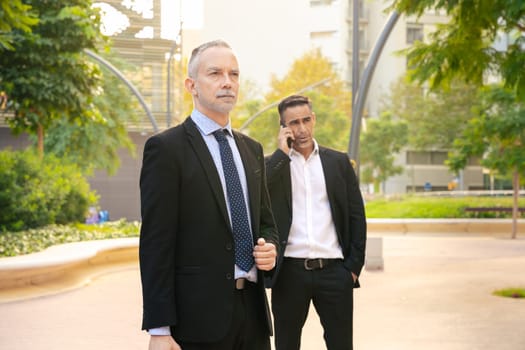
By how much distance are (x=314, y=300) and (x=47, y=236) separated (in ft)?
44.6

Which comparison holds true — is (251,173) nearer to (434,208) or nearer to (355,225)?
(355,225)

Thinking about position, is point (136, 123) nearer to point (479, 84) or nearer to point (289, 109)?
point (479, 84)

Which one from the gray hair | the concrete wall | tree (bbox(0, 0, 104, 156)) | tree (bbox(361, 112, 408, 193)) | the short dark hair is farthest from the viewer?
tree (bbox(361, 112, 408, 193))

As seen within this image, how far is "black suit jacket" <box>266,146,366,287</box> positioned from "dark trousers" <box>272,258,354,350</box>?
3.4 inches

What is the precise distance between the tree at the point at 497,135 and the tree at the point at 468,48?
7.65m

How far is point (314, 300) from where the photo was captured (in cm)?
520

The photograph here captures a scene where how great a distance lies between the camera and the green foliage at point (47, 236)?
48.2 feet

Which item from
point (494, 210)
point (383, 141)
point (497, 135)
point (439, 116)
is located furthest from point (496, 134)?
point (383, 141)

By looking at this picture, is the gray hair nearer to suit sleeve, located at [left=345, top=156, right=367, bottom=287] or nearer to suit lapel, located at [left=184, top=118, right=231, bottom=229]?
suit lapel, located at [left=184, top=118, right=231, bottom=229]

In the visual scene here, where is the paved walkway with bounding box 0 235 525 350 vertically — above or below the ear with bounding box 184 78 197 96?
below

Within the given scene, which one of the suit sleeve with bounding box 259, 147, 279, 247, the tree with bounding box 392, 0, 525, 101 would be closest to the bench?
the tree with bounding box 392, 0, 525, 101

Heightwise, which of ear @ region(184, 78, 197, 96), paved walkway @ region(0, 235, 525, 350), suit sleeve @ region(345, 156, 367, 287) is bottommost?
paved walkway @ region(0, 235, 525, 350)

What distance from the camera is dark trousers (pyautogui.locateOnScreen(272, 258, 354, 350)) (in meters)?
5.12

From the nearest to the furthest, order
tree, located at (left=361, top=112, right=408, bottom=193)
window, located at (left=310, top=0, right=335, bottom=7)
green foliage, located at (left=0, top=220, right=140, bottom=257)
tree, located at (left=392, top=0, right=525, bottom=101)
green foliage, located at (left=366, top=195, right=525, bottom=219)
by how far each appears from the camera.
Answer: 1. tree, located at (left=392, top=0, right=525, bottom=101)
2. green foliage, located at (left=0, top=220, right=140, bottom=257)
3. green foliage, located at (left=366, top=195, right=525, bottom=219)
4. tree, located at (left=361, top=112, right=408, bottom=193)
5. window, located at (left=310, top=0, right=335, bottom=7)
